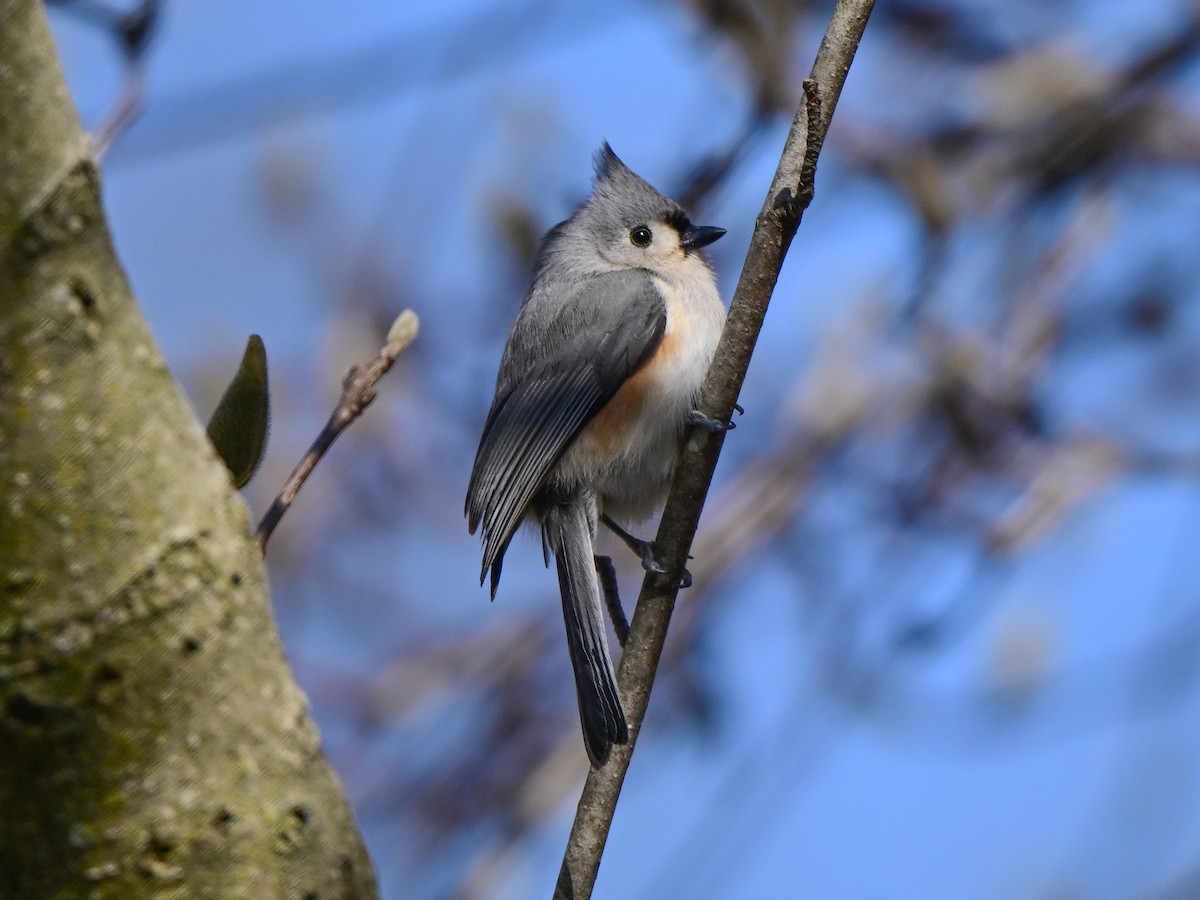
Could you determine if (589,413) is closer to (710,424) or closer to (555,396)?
(555,396)

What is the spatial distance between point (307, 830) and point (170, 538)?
237 millimetres

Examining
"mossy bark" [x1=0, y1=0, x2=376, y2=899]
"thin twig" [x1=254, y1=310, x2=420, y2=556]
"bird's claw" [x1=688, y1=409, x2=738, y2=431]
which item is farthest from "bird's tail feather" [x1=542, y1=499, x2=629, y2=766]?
"mossy bark" [x1=0, y1=0, x2=376, y2=899]

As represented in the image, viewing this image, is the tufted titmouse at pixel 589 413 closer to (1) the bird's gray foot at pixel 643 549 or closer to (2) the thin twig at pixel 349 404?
(1) the bird's gray foot at pixel 643 549

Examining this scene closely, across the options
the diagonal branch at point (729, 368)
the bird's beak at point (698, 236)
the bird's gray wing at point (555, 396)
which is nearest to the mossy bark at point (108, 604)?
the diagonal branch at point (729, 368)

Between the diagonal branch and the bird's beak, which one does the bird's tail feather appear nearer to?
the diagonal branch

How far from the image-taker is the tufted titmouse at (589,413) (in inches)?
93.1

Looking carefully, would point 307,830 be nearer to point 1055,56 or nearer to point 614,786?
point 614,786

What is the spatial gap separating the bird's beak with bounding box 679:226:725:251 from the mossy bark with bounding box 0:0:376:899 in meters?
2.07

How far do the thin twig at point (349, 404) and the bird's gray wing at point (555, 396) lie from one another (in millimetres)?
964

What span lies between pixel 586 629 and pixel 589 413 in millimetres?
525

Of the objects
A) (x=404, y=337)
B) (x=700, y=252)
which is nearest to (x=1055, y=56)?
(x=700, y=252)

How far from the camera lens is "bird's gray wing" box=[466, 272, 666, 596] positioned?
236 cm

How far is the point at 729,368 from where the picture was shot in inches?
62.0

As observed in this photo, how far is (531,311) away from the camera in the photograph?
9.04ft
